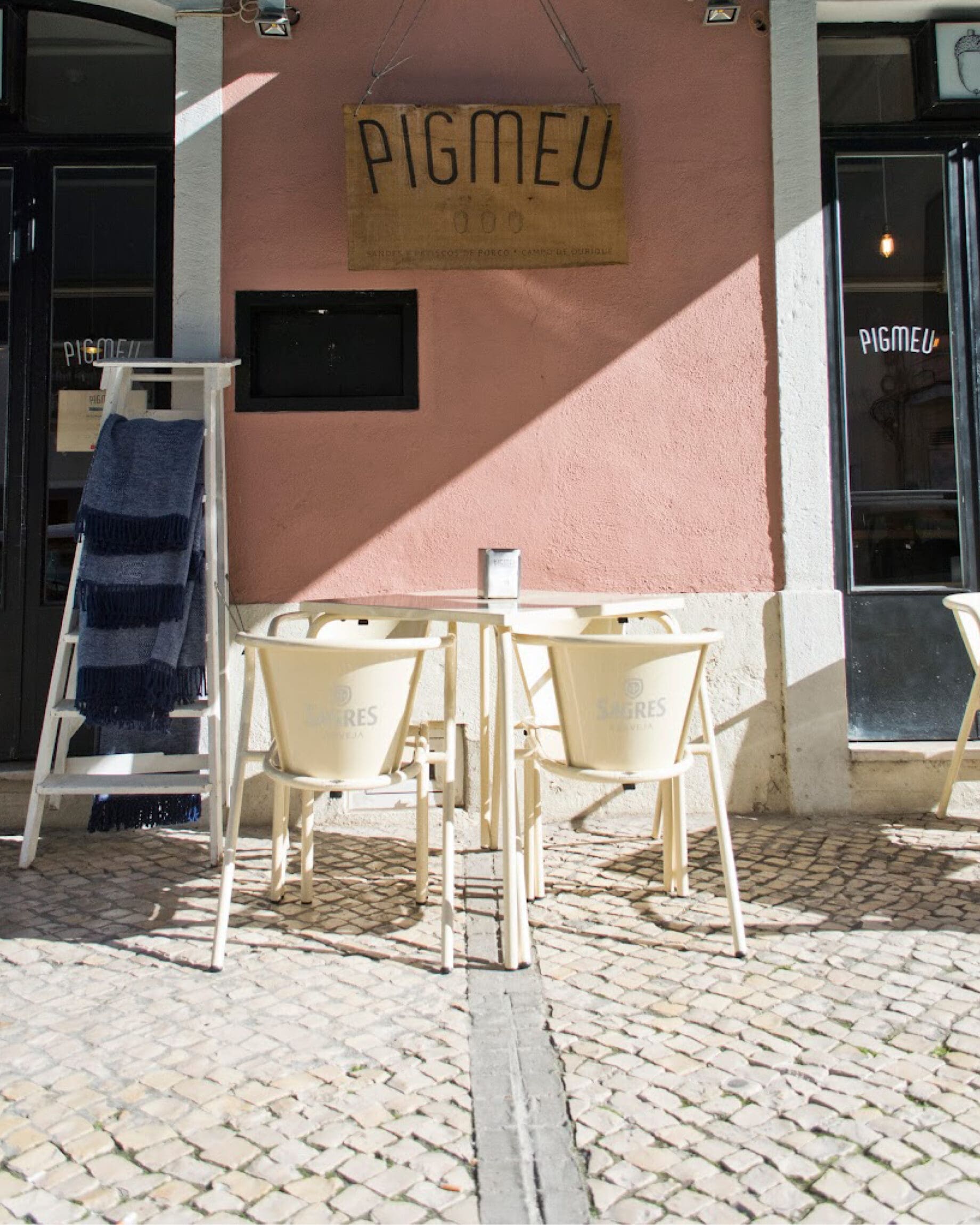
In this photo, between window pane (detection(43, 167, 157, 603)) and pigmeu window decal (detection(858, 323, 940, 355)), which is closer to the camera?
window pane (detection(43, 167, 157, 603))

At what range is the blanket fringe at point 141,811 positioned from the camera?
13.3 ft

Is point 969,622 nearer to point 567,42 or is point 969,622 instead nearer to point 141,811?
point 567,42

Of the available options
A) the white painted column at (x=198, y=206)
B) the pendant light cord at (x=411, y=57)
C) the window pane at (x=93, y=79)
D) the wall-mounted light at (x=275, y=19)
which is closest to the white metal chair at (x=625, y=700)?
the white painted column at (x=198, y=206)

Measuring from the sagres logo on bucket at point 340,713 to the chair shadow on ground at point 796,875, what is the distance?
0.93 m

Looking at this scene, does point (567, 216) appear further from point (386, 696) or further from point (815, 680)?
point (386, 696)

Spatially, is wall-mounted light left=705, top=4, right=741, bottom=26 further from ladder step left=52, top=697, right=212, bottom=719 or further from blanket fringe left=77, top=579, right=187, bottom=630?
ladder step left=52, top=697, right=212, bottom=719

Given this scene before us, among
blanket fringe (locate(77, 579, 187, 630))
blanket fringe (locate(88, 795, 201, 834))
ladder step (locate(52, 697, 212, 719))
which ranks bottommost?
blanket fringe (locate(88, 795, 201, 834))

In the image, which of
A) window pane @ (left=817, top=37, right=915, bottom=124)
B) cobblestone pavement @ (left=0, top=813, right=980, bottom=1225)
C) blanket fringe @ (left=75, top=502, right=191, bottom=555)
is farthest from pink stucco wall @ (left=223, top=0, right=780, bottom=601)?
cobblestone pavement @ (left=0, top=813, right=980, bottom=1225)

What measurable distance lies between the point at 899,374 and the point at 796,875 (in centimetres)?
248

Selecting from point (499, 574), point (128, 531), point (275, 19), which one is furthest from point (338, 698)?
point (275, 19)

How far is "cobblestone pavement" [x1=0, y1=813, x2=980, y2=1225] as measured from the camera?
5.99 ft

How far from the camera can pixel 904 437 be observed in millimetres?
4719

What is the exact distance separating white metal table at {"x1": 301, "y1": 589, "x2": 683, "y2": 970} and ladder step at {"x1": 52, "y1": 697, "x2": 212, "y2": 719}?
746mm

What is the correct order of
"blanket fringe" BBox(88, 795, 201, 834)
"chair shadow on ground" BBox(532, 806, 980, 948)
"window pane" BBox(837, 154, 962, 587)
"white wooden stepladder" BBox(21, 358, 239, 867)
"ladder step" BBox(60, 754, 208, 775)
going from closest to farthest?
"chair shadow on ground" BBox(532, 806, 980, 948) < "white wooden stepladder" BBox(21, 358, 239, 867) < "ladder step" BBox(60, 754, 208, 775) < "blanket fringe" BBox(88, 795, 201, 834) < "window pane" BBox(837, 154, 962, 587)
